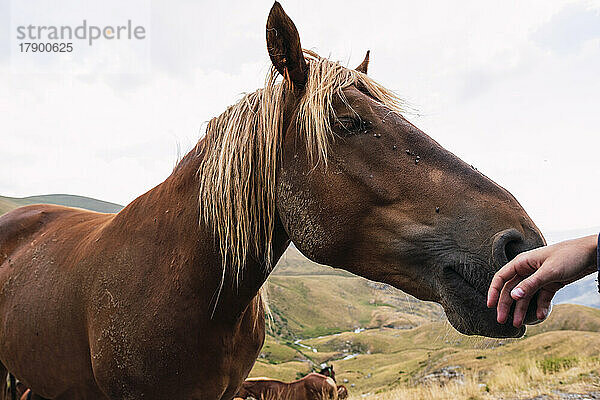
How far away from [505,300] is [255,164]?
1.31 metres

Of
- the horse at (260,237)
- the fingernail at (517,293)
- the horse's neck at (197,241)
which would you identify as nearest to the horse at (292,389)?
the horse at (260,237)

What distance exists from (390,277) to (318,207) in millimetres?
458

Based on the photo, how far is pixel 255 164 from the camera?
2205mm

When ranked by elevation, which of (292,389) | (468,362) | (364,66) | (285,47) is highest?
(364,66)

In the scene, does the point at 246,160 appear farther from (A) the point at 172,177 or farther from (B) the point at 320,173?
(A) the point at 172,177

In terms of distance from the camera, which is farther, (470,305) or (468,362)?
(468,362)

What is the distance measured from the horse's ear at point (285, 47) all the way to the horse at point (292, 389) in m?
8.62

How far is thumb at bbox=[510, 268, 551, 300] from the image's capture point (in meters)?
1.28

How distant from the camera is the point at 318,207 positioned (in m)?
1.99

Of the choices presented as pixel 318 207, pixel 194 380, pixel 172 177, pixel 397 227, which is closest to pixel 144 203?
pixel 172 177

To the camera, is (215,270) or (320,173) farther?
(215,270)

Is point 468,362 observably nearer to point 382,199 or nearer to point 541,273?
point 382,199

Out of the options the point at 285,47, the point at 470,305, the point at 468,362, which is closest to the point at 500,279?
the point at 470,305

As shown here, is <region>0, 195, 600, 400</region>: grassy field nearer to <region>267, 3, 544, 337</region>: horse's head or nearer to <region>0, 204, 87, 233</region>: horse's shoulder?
<region>267, 3, 544, 337</region>: horse's head
